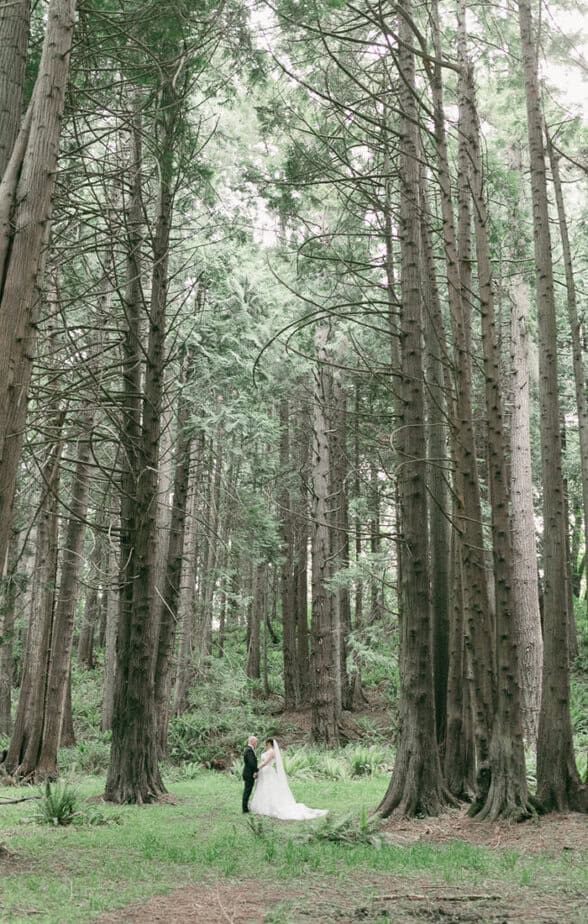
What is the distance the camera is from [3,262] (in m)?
4.81

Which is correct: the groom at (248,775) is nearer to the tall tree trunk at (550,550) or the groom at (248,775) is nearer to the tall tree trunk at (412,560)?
the tall tree trunk at (412,560)

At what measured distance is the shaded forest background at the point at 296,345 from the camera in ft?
19.1

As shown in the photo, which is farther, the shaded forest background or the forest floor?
the shaded forest background

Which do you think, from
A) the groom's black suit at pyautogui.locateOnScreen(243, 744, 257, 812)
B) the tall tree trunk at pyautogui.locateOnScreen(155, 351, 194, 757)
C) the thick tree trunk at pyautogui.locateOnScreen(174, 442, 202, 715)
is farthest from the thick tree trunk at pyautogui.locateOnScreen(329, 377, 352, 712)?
the groom's black suit at pyautogui.locateOnScreen(243, 744, 257, 812)

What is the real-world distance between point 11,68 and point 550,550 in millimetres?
6424

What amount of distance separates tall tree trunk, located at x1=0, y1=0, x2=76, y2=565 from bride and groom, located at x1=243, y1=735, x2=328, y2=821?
6.16 meters

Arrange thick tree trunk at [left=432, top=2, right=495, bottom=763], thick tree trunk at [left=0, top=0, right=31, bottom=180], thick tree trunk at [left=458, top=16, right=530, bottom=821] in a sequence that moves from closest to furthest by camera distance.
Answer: thick tree trunk at [left=0, top=0, right=31, bottom=180], thick tree trunk at [left=458, top=16, right=530, bottom=821], thick tree trunk at [left=432, top=2, right=495, bottom=763]

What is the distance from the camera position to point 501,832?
22.1ft

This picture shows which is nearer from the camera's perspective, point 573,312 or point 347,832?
point 347,832

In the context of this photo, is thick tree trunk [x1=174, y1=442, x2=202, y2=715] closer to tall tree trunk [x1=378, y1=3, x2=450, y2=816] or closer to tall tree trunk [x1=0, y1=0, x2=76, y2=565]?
tall tree trunk [x1=378, y1=3, x2=450, y2=816]

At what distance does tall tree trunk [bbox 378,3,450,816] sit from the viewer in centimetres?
763

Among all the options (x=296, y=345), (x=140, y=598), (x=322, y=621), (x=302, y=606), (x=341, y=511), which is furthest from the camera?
(x=302, y=606)

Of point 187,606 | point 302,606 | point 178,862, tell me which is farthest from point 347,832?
point 302,606

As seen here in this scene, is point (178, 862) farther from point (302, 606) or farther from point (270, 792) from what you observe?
point (302, 606)
